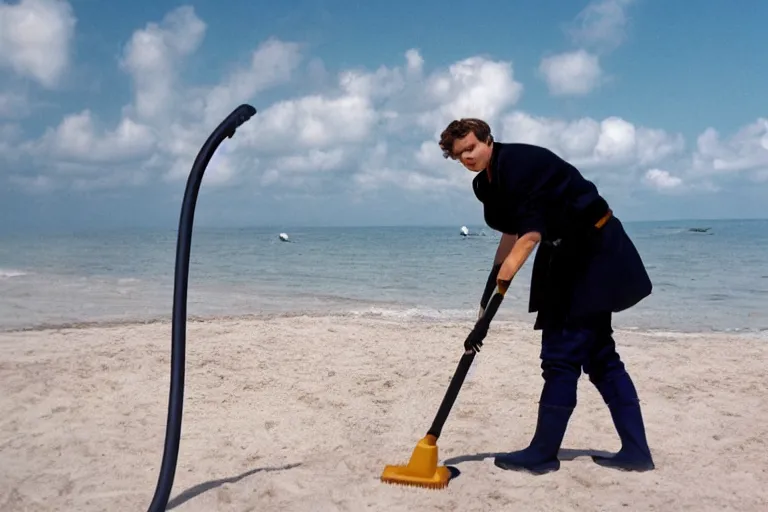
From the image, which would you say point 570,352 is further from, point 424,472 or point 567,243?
point 424,472

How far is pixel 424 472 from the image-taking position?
314cm

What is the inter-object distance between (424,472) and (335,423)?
4.39 feet

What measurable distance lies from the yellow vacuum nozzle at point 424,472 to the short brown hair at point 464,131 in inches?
57.1

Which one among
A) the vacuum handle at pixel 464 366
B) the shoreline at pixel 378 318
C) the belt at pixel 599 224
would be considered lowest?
the shoreline at pixel 378 318

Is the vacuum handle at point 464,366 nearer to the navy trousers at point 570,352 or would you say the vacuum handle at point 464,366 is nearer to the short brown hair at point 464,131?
the navy trousers at point 570,352

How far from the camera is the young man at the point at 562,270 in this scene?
3.03 meters

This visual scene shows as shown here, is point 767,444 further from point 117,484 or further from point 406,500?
point 117,484

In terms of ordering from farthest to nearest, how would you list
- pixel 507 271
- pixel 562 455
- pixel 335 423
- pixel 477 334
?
pixel 335 423 < pixel 562 455 < pixel 477 334 < pixel 507 271

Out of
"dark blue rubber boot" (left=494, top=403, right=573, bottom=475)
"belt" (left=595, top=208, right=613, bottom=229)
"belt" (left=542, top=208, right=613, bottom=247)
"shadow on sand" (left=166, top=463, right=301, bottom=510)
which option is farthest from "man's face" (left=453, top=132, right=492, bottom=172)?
"shadow on sand" (left=166, top=463, right=301, bottom=510)

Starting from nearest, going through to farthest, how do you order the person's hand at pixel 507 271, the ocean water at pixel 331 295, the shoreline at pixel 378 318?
the person's hand at pixel 507 271, the shoreline at pixel 378 318, the ocean water at pixel 331 295

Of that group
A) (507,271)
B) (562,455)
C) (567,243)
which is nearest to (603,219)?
(567,243)

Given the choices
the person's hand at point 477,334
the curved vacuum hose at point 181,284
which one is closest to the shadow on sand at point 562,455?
the person's hand at point 477,334

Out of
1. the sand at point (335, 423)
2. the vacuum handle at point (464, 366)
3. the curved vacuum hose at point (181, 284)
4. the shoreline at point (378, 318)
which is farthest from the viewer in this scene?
the shoreline at point (378, 318)

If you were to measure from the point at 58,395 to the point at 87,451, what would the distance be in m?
1.15
